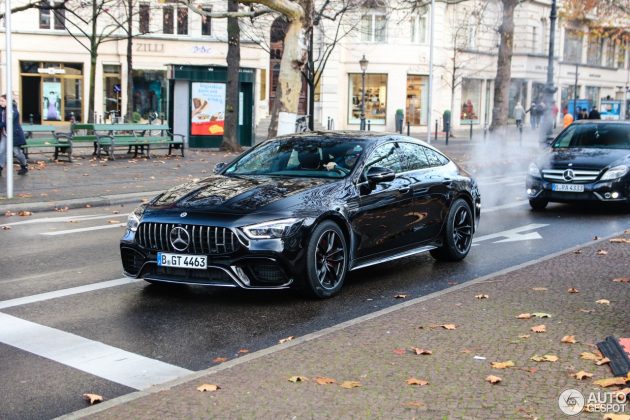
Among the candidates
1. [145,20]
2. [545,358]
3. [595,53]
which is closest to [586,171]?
[545,358]

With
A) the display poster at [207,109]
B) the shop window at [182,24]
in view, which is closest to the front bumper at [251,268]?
the display poster at [207,109]

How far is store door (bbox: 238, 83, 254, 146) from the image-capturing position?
3048 centimetres

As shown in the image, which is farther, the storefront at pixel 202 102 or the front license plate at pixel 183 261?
the storefront at pixel 202 102

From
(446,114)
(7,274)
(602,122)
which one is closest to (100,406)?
(7,274)

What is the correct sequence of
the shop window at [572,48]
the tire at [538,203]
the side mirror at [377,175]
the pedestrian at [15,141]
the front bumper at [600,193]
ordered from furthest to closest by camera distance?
1. the shop window at [572,48]
2. the pedestrian at [15,141]
3. the tire at [538,203]
4. the front bumper at [600,193]
5. the side mirror at [377,175]

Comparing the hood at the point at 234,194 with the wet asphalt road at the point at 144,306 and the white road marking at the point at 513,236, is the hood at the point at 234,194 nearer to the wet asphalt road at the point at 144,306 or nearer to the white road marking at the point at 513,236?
the wet asphalt road at the point at 144,306

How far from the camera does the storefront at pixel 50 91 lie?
46750 mm

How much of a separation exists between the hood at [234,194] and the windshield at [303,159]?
9.6 inches

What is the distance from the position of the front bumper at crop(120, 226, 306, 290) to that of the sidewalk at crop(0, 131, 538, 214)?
779cm

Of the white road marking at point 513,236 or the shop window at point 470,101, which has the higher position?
the shop window at point 470,101

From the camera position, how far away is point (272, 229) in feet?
25.7

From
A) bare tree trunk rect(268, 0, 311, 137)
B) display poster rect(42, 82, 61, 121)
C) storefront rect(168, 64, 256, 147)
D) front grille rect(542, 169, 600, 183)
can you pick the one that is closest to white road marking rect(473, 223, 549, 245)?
front grille rect(542, 169, 600, 183)

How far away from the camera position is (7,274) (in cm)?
935

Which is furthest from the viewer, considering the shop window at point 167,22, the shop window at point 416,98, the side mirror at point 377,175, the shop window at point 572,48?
the shop window at point 572,48
